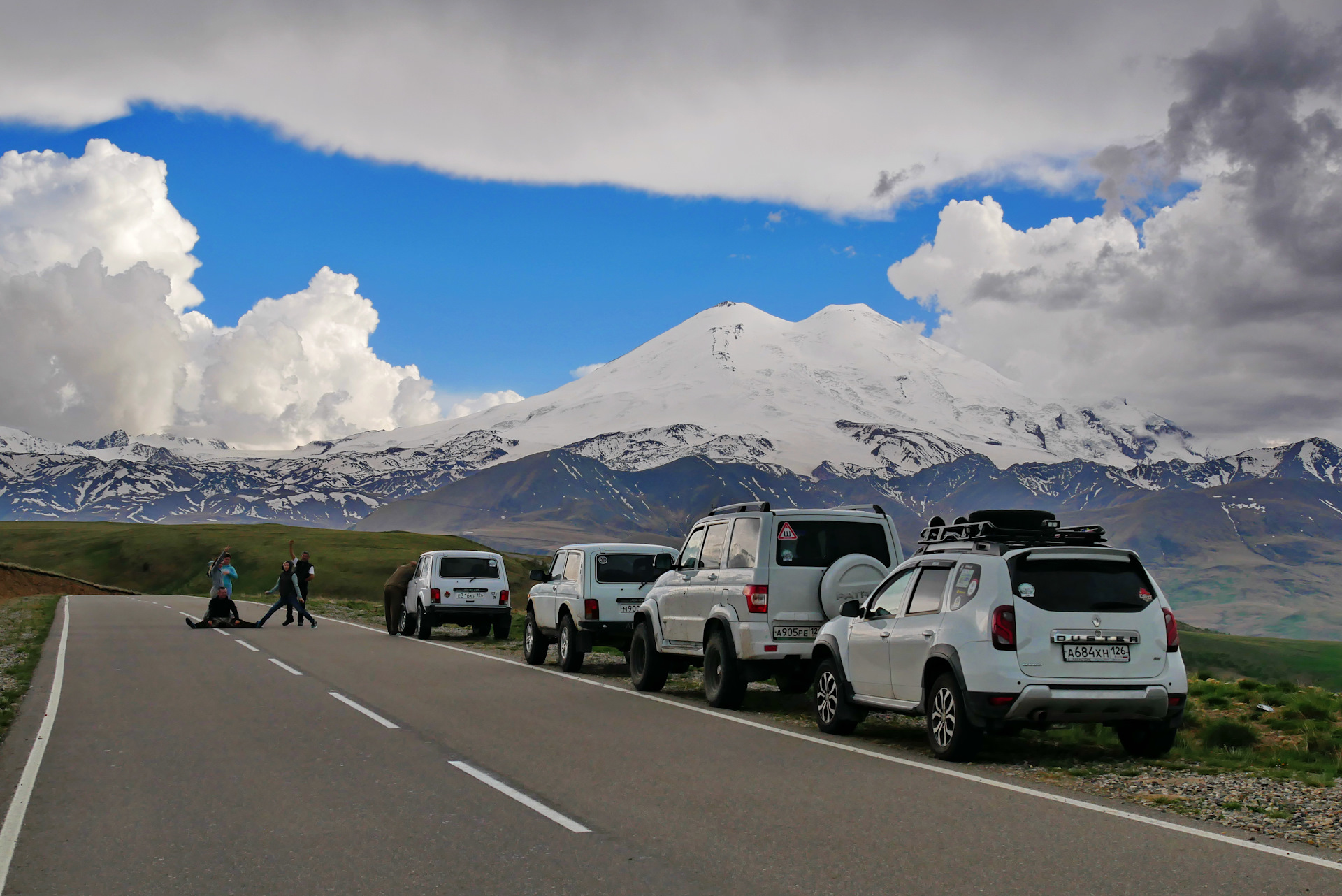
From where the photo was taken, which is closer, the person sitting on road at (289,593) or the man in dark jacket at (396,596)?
the man in dark jacket at (396,596)

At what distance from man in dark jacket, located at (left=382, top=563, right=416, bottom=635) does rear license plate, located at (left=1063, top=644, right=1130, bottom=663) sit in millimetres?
21136

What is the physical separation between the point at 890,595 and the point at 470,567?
1809cm

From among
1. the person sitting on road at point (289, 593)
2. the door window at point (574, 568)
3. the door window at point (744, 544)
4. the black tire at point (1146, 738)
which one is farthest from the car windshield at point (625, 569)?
the person sitting on road at point (289, 593)

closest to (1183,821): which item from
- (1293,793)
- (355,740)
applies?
(1293,793)

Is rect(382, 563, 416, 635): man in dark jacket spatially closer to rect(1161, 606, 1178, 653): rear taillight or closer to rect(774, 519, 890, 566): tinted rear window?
rect(774, 519, 890, 566): tinted rear window

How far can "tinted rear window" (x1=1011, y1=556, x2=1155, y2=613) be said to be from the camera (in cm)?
1022

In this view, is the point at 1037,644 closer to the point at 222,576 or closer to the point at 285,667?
the point at 285,667

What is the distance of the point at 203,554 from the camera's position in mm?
134375

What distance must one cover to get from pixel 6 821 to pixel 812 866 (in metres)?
5.34

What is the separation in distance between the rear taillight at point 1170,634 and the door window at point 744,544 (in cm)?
471

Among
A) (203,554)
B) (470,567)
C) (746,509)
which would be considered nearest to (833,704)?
(746,509)

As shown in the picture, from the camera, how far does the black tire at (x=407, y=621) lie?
2883 centimetres

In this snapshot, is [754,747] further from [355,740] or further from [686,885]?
[686,885]

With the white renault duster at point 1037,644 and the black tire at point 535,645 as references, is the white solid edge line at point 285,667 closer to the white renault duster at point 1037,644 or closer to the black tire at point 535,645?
the black tire at point 535,645
